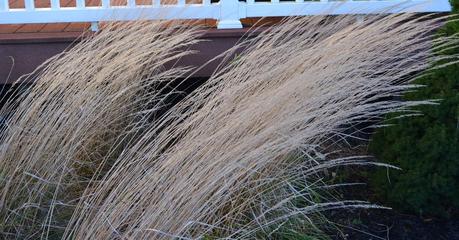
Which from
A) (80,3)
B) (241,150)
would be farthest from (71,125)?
(80,3)

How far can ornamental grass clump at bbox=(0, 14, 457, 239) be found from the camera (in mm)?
3053

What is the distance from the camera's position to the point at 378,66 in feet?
12.9

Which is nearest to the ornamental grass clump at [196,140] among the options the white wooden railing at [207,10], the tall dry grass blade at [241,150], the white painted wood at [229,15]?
the tall dry grass blade at [241,150]

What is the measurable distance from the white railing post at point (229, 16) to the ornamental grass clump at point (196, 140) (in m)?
1.15

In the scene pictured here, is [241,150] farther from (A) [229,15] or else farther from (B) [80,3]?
(B) [80,3]

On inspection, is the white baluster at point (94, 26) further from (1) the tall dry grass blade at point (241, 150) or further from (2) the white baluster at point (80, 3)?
(1) the tall dry grass blade at point (241, 150)

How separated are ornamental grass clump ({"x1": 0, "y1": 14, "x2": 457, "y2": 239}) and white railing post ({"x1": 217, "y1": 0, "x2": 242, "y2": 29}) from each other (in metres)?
1.15

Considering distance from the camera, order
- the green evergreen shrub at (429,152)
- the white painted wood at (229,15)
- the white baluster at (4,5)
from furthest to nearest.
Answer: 1. the white painted wood at (229,15)
2. the white baluster at (4,5)
3. the green evergreen shrub at (429,152)

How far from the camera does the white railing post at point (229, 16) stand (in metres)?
5.26

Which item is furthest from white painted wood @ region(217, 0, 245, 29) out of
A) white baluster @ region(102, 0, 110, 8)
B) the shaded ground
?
the shaded ground

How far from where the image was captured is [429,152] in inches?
150

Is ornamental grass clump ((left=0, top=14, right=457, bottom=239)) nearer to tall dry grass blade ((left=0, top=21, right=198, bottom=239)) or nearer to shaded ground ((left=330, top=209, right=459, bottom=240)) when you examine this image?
tall dry grass blade ((left=0, top=21, right=198, bottom=239))

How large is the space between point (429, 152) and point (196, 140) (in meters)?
1.41

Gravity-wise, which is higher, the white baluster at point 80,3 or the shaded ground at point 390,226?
the white baluster at point 80,3
